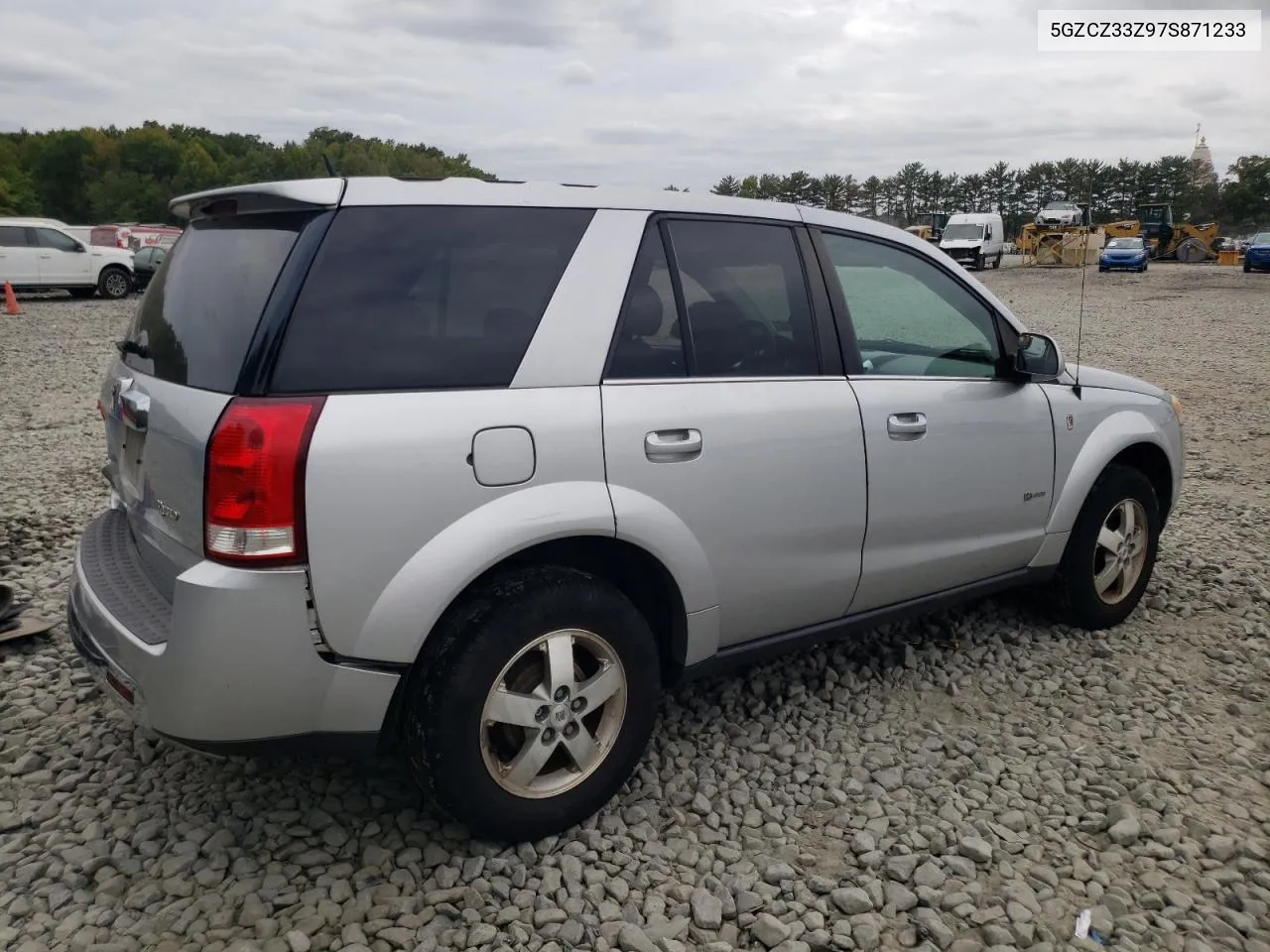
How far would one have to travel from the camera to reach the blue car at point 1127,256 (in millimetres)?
35375

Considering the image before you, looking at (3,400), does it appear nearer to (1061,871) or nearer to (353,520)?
(353,520)

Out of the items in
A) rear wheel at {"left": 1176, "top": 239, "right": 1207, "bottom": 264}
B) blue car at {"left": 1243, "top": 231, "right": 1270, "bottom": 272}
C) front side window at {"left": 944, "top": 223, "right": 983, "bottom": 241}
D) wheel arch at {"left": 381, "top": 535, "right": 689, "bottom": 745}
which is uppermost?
front side window at {"left": 944, "top": 223, "right": 983, "bottom": 241}

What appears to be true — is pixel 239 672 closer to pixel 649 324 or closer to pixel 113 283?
pixel 649 324

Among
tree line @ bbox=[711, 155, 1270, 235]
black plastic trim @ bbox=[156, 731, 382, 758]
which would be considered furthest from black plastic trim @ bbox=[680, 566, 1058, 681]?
tree line @ bbox=[711, 155, 1270, 235]

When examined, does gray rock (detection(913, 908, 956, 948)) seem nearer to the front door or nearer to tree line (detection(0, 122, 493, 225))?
the front door

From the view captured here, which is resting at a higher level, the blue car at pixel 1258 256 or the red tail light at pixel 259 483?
the blue car at pixel 1258 256

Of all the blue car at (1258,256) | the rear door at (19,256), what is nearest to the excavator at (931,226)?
the blue car at (1258,256)

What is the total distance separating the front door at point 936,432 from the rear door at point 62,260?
22913mm

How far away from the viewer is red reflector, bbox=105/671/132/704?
2.57 meters

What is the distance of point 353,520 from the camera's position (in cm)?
234

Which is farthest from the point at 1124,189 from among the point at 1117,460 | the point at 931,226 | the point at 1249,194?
the point at 1117,460

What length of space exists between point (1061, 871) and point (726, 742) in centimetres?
111

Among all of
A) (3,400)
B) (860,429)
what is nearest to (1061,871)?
(860,429)

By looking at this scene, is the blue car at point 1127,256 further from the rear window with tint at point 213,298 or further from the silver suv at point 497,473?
the rear window with tint at point 213,298
